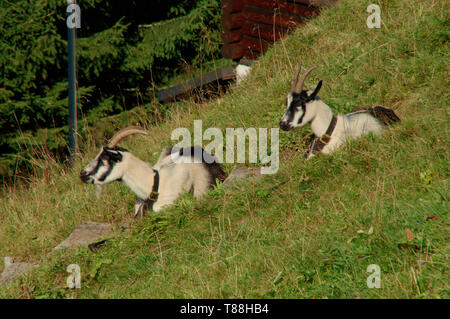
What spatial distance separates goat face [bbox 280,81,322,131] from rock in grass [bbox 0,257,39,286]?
3687 millimetres

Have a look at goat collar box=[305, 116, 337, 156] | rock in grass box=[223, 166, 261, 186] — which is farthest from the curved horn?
goat collar box=[305, 116, 337, 156]

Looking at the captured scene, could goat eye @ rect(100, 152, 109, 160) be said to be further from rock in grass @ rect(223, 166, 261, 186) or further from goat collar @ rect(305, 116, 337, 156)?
goat collar @ rect(305, 116, 337, 156)

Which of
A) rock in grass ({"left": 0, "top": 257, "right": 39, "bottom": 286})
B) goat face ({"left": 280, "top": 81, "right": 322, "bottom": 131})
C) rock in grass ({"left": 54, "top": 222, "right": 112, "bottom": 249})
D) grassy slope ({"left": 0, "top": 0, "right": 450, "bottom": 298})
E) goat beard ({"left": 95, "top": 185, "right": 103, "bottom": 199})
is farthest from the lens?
goat beard ({"left": 95, "top": 185, "right": 103, "bottom": 199})

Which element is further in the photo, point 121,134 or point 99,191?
point 99,191

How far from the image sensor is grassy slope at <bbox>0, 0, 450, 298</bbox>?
4.27 metres

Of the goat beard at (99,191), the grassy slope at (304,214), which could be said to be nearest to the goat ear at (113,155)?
the grassy slope at (304,214)

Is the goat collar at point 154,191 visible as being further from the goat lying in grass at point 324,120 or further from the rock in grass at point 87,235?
the goat lying in grass at point 324,120

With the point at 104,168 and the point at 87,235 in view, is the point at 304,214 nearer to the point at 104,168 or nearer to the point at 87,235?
the point at 104,168

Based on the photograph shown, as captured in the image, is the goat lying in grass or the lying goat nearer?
the lying goat

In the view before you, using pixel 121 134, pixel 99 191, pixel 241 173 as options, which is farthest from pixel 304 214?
pixel 99 191

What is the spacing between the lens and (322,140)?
6.69 m

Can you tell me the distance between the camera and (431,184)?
4.95m

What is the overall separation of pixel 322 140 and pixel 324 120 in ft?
1.14
